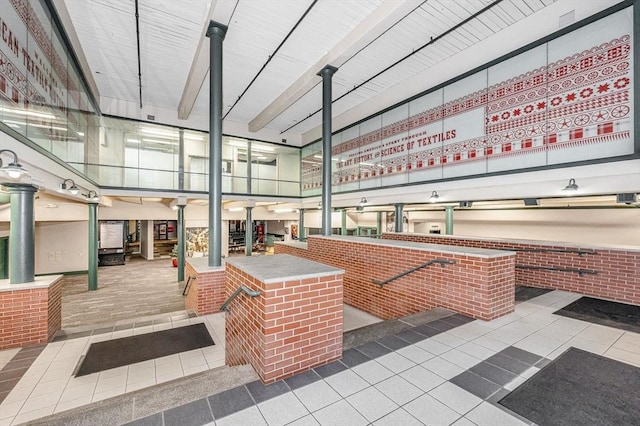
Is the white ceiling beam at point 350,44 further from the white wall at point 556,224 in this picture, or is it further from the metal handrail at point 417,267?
the white wall at point 556,224

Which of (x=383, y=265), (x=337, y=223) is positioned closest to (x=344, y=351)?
(x=383, y=265)

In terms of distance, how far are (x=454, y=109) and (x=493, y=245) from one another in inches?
134

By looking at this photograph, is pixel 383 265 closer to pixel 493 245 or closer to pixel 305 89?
pixel 493 245

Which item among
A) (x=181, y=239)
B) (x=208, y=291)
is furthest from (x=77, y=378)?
(x=181, y=239)

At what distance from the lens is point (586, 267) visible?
5.04 m

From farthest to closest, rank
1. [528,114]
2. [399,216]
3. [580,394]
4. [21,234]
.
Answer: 1. [399,216]
2. [528,114]
3. [21,234]
4. [580,394]

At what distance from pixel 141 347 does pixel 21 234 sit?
2.77 meters

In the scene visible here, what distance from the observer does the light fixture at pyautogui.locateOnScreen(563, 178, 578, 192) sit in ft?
15.5

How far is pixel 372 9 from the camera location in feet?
18.1

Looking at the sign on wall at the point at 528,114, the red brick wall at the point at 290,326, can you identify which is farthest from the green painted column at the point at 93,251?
the sign on wall at the point at 528,114

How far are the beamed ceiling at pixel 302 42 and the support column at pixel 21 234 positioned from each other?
3.69 meters

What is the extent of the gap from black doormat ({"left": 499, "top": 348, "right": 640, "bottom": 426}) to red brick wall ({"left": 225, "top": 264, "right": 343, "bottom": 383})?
151 centimetres

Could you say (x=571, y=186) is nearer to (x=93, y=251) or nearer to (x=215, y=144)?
(x=215, y=144)

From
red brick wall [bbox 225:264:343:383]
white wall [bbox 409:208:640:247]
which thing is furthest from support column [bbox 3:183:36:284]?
white wall [bbox 409:208:640:247]
